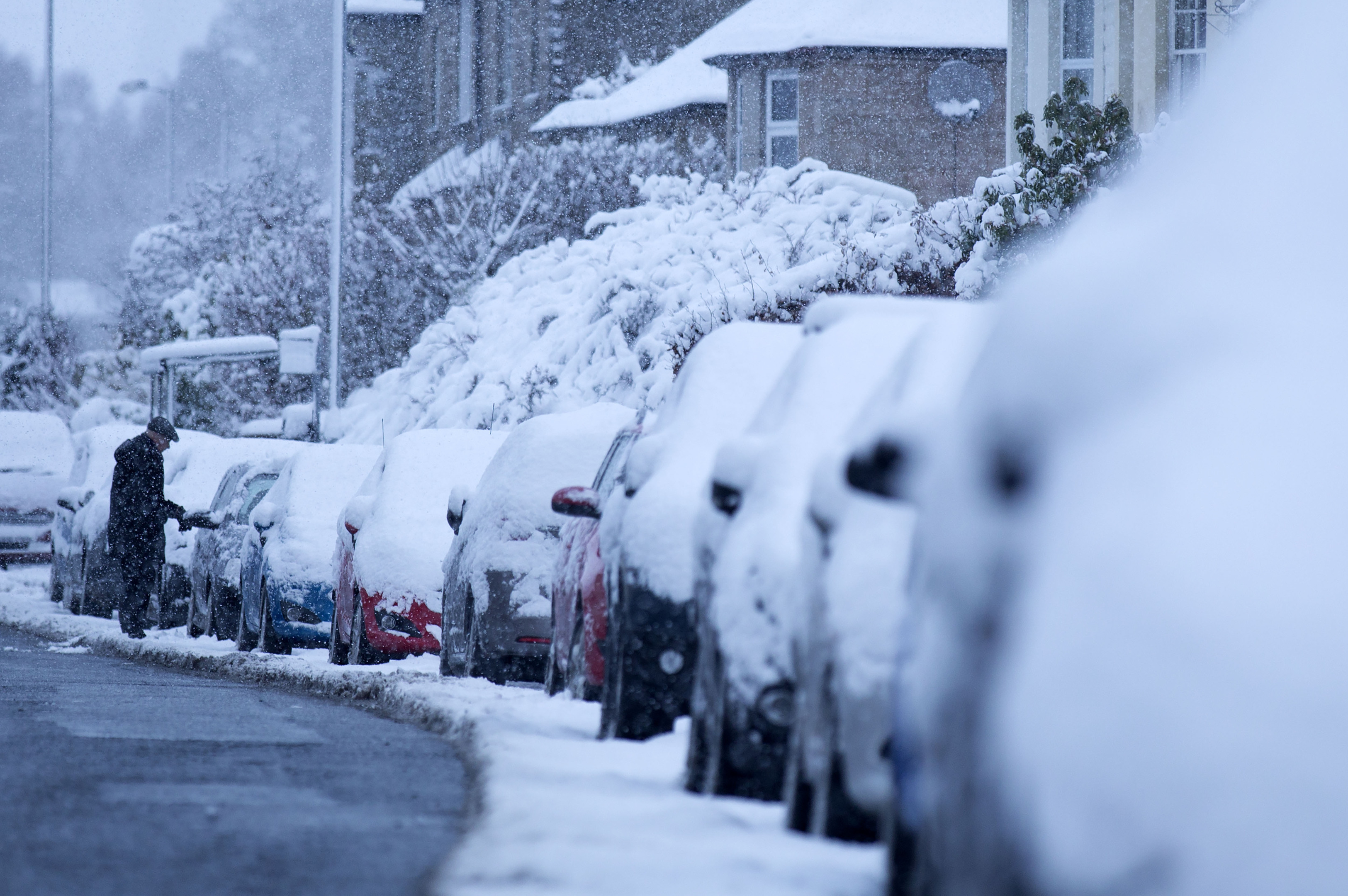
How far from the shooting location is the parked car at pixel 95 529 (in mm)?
20297

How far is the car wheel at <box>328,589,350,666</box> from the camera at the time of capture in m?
14.4

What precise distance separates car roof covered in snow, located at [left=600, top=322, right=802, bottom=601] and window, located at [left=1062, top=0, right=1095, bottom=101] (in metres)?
14.3

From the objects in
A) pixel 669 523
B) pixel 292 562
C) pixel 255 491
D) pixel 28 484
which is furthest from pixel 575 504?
pixel 28 484

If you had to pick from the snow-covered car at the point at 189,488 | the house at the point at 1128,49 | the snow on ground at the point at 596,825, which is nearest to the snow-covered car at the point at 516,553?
the snow on ground at the point at 596,825

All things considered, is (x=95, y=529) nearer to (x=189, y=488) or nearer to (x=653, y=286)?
(x=189, y=488)

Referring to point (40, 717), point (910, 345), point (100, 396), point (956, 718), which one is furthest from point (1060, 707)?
point (100, 396)

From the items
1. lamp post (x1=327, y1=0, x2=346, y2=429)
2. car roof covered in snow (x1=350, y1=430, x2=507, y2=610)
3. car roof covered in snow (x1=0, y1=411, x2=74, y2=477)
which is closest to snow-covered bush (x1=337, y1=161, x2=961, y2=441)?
lamp post (x1=327, y1=0, x2=346, y2=429)

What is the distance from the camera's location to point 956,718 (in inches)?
143

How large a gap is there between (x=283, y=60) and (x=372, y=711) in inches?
3252

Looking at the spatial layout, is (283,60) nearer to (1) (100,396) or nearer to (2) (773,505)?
(1) (100,396)

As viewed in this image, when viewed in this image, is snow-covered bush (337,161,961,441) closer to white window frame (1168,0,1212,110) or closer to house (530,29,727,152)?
white window frame (1168,0,1212,110)

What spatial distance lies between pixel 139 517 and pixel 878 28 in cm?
1994

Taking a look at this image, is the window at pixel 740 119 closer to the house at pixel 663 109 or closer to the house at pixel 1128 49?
the house at pixel 663 109

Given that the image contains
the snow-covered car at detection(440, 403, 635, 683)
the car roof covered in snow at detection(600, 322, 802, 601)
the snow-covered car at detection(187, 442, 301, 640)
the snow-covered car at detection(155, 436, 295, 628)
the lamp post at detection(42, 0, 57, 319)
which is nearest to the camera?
the car roof covered in snow at detection(600, 322, 802, 601)
